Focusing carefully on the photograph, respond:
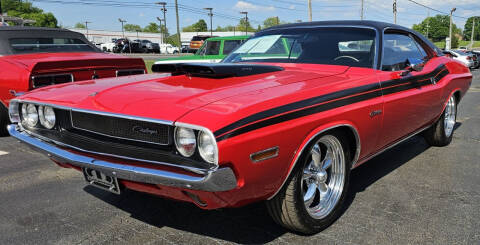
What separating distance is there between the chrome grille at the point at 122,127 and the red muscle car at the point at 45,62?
216 cm

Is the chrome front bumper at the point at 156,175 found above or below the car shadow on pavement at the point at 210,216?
above

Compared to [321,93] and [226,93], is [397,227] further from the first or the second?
[226,93]

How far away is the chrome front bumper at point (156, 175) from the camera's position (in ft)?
5.94

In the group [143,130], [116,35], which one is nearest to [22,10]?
[116,35]

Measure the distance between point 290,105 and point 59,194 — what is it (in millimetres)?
2141

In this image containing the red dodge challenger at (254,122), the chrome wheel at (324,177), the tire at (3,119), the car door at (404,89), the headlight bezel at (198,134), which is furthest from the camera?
the tire at (3,119)

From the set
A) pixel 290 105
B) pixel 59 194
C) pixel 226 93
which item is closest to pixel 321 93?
pixel 290 105

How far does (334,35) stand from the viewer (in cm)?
334

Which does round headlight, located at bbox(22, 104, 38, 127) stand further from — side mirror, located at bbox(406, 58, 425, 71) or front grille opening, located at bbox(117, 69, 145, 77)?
side mirror, located at bbox(406, 58, 425, 71)

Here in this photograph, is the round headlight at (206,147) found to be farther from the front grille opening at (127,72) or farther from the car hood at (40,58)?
the front grille opening at (127,72)

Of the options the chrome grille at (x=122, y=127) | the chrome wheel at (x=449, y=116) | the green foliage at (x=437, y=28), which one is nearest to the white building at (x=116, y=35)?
the chrome wheel at (x=449, y=116)

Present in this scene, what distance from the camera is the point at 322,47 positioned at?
3328 millimetres

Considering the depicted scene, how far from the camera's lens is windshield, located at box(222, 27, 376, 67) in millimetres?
3201

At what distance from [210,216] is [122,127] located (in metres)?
0.98
